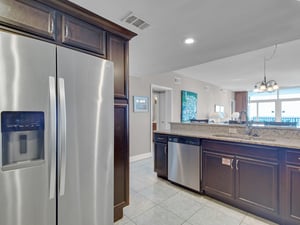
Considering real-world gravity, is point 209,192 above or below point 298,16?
below

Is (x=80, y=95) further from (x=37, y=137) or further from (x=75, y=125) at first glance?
(x=37, y=137)

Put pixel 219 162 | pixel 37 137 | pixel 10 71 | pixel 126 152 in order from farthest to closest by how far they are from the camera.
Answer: pixel 219 162 < pixel 126 152 < pixel 37 137 < pixel 10 71

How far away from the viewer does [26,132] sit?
1.14 m

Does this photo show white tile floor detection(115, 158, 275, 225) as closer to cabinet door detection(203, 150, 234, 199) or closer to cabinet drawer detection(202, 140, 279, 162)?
cabinet door detection(203, 150, 234, 199)

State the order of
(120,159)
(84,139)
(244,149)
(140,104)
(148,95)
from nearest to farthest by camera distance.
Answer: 1. (84,139)
2. (120,159)
3. (244,149)
4. (140,104)
5. (148,95)

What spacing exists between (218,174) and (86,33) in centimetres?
243

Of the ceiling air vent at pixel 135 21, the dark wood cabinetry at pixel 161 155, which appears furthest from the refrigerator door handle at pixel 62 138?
the dark wood cabinetry at pixel 161 155

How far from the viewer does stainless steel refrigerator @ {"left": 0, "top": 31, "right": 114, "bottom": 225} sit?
3.38 ft

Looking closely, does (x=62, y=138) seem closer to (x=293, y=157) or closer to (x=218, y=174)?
(x=218, y=174)

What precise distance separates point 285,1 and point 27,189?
8.63 feet

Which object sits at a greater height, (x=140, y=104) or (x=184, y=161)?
(x=140, y=104)

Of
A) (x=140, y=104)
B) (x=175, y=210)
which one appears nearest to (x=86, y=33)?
(x=175, y=210)

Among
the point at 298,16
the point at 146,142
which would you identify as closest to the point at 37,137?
the point at 298,16

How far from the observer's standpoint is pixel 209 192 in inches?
101
